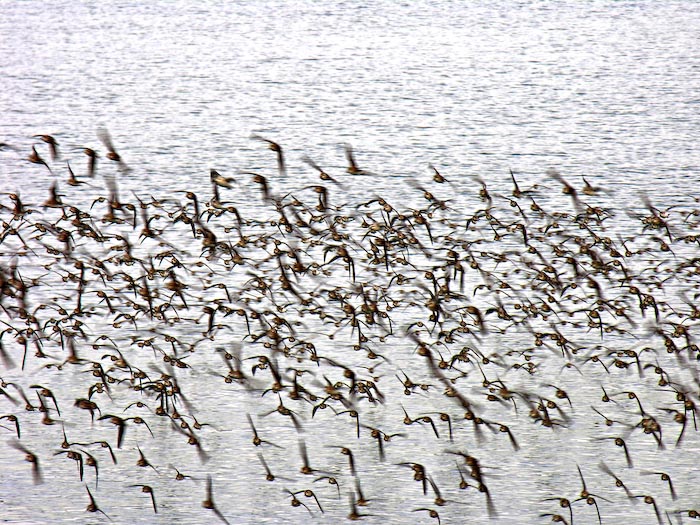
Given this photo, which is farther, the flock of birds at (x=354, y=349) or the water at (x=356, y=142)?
the flock of birds at (x=354, y=349)

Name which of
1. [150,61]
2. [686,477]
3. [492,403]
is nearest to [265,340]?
[492,403]

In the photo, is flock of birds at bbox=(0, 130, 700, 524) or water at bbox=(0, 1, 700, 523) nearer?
water at bbox=(0, 1, 700, 523)

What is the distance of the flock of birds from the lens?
1512 cm

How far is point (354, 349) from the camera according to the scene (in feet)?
61.4

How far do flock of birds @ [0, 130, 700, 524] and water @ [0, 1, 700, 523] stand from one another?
73 mm

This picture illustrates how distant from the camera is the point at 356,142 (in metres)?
34.2

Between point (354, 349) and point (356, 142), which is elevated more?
point (356, 142)

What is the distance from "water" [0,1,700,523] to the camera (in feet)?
49.2

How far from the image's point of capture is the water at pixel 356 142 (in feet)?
49.2

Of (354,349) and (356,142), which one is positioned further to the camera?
(356,142)

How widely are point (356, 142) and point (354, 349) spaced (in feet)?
53.2

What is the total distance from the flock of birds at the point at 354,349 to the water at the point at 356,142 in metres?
0.07

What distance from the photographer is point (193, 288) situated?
21156 millimetres

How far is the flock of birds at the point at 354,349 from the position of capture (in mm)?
15125
